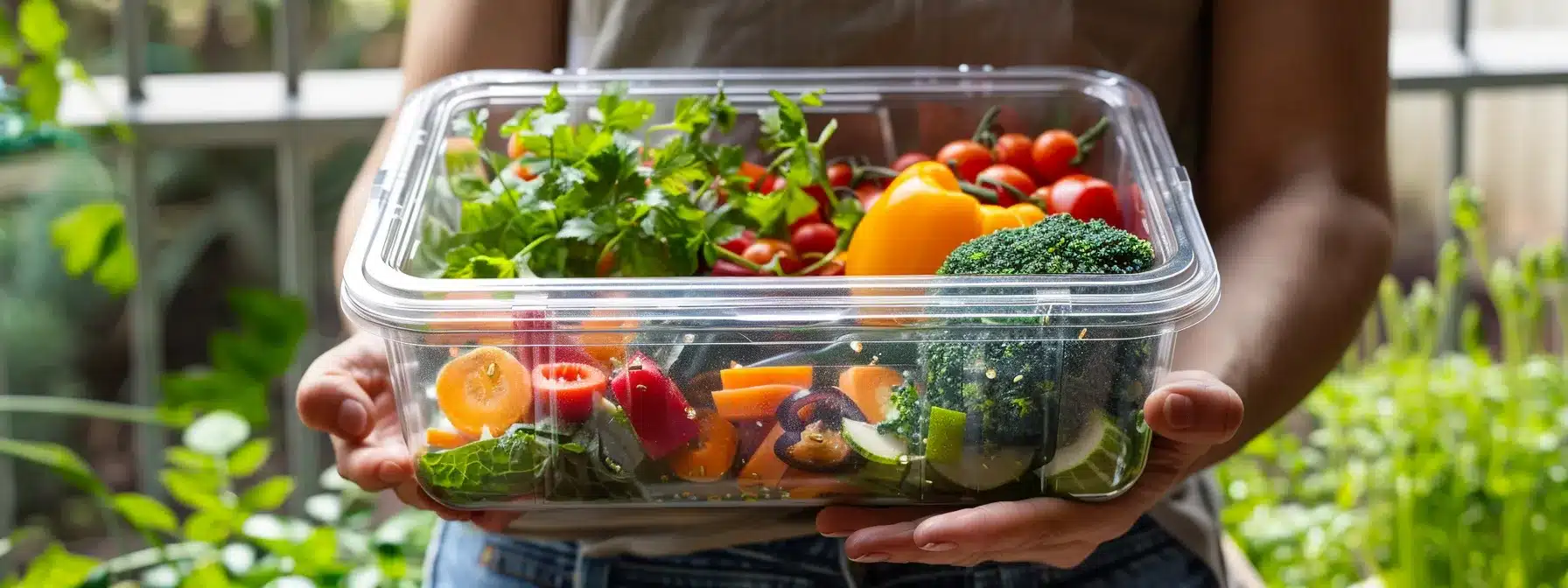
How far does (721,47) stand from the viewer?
→ 1.08 metres

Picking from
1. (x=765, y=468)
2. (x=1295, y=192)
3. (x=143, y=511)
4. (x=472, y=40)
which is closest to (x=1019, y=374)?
(x=765, y=468)

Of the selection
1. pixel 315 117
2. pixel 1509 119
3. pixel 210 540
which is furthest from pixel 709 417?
pixel 1509 119

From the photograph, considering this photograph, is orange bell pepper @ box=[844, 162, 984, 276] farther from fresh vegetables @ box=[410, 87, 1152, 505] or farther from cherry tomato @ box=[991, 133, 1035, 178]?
cherry tomato @ box=[991, 133, 1035, 178]

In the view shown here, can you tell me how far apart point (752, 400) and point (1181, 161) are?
51cm

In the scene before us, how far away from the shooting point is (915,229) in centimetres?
88

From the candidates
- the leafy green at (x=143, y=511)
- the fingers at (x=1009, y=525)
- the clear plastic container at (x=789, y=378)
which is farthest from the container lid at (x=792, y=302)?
the leafy green at (x=143, y=511)

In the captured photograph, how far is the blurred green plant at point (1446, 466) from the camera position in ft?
5.81

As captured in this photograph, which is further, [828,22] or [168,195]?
[168,195]

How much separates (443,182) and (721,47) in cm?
25

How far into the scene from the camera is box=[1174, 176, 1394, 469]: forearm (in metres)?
0.97

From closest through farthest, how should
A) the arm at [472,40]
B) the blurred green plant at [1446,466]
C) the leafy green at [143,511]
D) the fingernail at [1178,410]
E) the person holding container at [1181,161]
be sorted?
1. the fingernail at [1178,410]
2. the person holding container at [1181,161]
3. the arm at [472,40]
4. the leafy green at [143,511]
5. the blurred green plant at [1446,466]

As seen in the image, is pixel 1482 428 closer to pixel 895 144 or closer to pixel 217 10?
pixel 895 144

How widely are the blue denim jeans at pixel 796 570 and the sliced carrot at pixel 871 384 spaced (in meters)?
0.25

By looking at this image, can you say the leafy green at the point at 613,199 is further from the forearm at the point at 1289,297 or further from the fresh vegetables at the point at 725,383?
the forearm at the point at 1289,297
